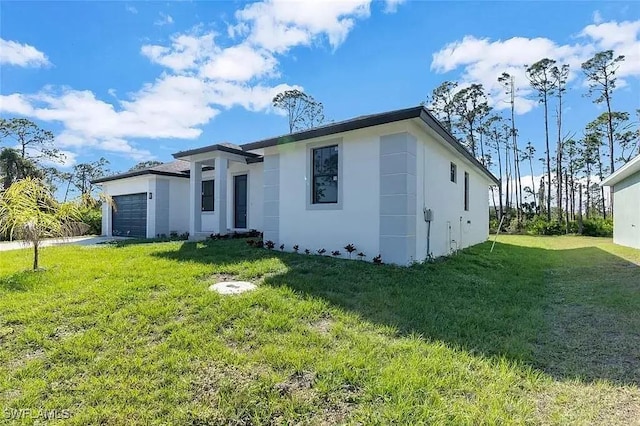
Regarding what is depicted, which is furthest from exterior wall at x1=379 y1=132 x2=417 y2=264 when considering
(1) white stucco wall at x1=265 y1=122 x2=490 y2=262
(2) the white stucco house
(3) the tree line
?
(3) the tree line

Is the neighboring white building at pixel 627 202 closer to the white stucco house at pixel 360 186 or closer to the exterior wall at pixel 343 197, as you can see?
the white stucco house at pixel 360 186

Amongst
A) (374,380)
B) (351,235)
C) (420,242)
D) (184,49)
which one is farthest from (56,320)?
(184,49)

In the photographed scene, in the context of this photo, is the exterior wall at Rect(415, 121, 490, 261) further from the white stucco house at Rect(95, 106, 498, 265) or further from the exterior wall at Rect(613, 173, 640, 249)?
the exterior wall at Rect(613, 173, 640, 249)

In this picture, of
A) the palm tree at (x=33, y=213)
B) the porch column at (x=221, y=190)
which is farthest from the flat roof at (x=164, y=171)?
the palm tree at (x=33, y=213)

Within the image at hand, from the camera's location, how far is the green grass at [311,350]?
2561 mm

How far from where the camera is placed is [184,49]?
36.8 feet

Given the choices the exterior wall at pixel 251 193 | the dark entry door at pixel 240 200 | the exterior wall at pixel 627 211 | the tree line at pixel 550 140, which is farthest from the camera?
the tree line at pixel 550 140

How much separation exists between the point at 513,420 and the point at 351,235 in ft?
18.4

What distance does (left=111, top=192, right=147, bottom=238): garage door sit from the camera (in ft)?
53.0

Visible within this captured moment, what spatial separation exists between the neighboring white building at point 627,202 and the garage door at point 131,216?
19.5 metres

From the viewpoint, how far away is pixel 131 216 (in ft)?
55.4

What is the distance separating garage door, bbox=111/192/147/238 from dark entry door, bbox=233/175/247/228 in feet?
17.4

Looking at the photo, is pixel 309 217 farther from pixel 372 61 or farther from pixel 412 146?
pixel 372 61

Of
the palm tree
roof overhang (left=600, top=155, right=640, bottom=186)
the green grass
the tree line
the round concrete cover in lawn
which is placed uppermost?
the tree line
